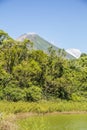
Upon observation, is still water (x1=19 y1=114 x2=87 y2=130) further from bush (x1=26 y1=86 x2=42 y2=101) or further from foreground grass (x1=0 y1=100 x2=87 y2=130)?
bush (x1=26 y1=86 x2=42 y2=101)

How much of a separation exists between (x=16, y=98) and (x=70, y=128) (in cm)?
1165

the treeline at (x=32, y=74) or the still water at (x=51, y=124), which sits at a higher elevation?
the treeline at (x=32, y=74)

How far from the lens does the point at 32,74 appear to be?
31156mm

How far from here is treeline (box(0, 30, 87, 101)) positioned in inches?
1151

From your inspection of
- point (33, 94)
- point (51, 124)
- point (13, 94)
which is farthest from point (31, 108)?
point (51, 124)

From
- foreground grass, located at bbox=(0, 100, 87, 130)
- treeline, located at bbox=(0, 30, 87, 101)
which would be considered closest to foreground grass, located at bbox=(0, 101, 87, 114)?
foreground grass, located at bbox=(0, 100, 87, 130)

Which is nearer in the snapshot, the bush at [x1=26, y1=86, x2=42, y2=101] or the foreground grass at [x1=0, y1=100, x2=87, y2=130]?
the foreground grass at [x1=0, y1=100, x2=87, y2=130]

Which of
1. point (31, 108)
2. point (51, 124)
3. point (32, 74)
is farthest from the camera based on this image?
point (32, 74)

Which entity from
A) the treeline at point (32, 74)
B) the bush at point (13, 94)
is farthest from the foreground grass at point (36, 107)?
the treeline at point (32, 74)

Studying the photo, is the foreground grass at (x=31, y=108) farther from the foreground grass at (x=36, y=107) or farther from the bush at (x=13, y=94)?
the bush at (x=13, y=94)

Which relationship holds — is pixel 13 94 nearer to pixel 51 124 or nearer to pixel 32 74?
pixel 32 74

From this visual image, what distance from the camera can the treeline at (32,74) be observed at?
2923cm

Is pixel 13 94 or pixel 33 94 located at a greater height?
pixel 13 94

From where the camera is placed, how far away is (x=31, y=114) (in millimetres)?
23828
